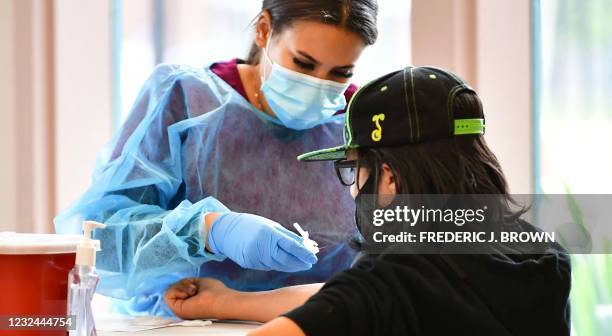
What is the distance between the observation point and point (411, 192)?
3.47 ft

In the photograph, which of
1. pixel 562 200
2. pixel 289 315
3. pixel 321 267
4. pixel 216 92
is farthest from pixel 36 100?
pixel 289 315

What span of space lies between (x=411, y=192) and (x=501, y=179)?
5.7 inches

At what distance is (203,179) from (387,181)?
625 mm

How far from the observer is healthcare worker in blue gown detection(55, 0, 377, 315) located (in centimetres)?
155

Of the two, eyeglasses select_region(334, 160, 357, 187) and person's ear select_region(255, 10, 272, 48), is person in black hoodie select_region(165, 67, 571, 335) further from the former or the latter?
person's ear select_region(255, 10, 272, 48)

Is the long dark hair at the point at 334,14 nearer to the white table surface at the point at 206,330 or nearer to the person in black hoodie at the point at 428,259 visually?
the person in black hoodie at the point at 428,259

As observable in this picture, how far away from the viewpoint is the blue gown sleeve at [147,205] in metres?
1.45

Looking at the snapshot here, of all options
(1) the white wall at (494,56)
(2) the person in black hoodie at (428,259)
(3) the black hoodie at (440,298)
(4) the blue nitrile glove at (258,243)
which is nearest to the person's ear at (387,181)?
(2) the person in black hoodie at (428,259)

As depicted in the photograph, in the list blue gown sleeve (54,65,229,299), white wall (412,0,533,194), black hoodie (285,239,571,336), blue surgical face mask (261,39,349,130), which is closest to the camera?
black hoodie (285,239,571,336)

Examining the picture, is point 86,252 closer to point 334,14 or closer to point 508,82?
point 334,14

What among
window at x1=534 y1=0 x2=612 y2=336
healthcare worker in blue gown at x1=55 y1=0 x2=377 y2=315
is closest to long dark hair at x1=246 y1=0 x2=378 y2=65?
healthcare worker in blue gown at x1=55 y1=0 x2=377 y2=315

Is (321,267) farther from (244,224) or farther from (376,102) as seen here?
(376,102)

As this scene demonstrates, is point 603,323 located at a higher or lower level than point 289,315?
lower

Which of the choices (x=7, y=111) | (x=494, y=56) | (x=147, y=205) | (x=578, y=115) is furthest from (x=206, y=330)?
(x=578, y=115)
